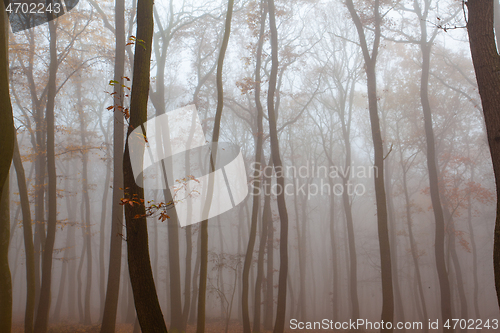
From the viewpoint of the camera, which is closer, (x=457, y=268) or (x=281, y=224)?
(x=281, y=224)

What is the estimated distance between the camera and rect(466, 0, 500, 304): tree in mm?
3783

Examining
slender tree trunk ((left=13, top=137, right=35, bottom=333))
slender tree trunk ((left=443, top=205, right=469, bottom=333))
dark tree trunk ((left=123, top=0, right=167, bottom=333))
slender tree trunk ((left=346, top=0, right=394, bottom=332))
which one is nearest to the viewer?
dark tree trunk ((left=123, top=0, right=167, bottom=333))

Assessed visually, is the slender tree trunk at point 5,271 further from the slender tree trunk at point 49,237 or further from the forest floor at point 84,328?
the forest floor at point 84,328

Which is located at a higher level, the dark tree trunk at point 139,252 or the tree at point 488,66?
the tree at point 488,66

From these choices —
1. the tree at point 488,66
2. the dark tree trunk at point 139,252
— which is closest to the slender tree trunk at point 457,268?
the tree at point 488,66

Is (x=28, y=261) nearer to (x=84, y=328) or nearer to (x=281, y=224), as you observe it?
(x=84, y=328)

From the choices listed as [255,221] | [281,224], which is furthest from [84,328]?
[281,224]

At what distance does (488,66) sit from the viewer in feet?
13.2

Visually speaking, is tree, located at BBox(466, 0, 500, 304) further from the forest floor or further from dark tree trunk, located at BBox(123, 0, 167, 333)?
the forest floor

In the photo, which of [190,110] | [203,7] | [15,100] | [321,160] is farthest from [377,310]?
[15,100]

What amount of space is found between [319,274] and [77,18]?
35084mm

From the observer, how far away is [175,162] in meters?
18.4

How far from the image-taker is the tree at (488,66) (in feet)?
12.4

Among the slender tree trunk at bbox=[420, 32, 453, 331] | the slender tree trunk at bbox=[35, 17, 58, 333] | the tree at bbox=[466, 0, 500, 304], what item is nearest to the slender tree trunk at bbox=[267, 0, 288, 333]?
the slender tree trunk at bbox=[420, 32, 453, 331]
